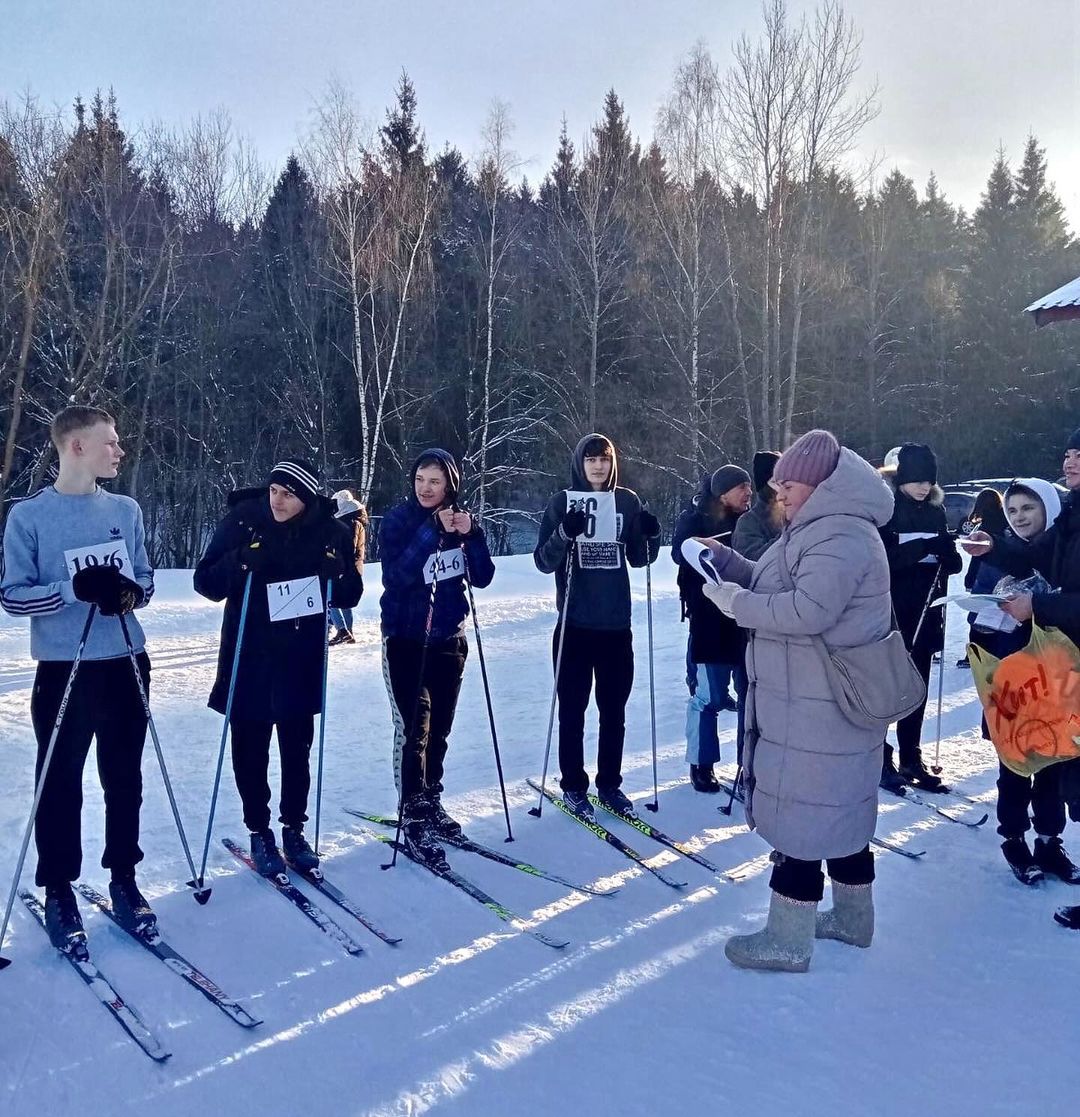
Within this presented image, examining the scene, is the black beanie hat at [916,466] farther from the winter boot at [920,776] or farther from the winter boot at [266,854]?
the winter boot at [266,854]

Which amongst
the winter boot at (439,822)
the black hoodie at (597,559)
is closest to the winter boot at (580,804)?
the winter boot at (439,822)

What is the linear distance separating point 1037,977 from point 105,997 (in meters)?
3.04

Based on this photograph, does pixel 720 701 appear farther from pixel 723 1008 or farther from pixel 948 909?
pixel 723 1008

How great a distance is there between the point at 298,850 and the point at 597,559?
1937 mm

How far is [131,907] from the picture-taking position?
11.0ft

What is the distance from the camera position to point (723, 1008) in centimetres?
294

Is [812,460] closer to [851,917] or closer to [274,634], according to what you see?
[851,917]

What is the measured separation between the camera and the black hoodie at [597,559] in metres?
4.62

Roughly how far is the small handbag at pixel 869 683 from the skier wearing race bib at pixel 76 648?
2383 mm

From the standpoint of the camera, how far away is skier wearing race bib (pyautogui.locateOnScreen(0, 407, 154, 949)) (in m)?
3.22

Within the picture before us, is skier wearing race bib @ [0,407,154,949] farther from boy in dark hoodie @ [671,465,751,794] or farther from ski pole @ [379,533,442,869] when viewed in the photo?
boy in dark hoodie @ [671,465,751,794]

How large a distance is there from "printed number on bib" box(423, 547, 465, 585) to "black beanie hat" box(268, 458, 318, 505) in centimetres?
61

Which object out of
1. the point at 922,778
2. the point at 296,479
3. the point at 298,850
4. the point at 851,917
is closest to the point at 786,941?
the point at 851,917

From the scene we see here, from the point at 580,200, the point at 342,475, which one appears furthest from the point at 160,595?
the point at 580,200
